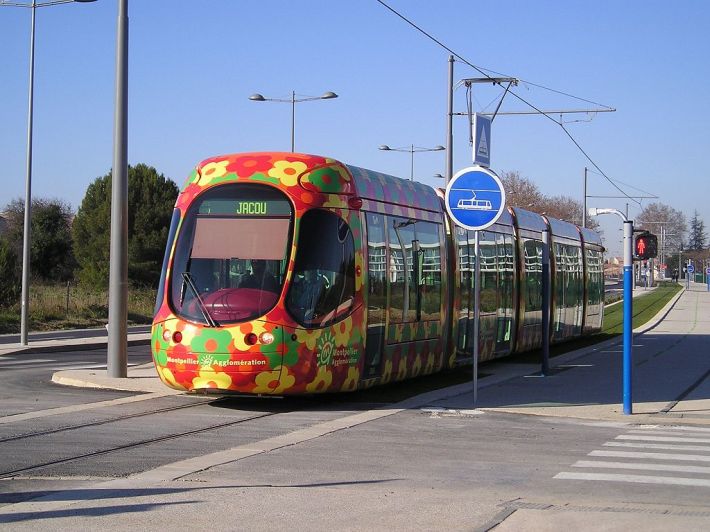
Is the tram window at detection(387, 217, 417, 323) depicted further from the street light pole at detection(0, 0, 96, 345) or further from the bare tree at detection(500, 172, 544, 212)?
the bare tree at detection(500, 172, 544, 212)

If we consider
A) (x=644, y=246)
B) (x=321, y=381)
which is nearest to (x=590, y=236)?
(x=644, y=246)

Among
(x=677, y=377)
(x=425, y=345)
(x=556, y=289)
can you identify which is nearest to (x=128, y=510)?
(x=425, y=345)

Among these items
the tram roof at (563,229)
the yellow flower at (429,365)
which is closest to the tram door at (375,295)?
the yellow flower at (429,365)

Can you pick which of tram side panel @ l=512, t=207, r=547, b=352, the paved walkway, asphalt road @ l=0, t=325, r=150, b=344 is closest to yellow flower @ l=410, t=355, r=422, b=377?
the paved walkway

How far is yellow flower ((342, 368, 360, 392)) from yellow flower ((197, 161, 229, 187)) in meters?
3.09

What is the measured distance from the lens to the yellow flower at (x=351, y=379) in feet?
47.4

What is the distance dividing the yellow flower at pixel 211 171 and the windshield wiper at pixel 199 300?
130cm

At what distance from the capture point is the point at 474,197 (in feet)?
48.8

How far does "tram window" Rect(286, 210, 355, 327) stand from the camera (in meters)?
13.6

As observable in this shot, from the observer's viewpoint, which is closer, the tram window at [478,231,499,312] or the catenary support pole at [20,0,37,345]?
the tram window at [478,231,499,312]

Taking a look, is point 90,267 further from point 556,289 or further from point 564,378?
point 564,378

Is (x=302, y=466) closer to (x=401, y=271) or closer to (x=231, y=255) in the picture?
(x=231, y=255)

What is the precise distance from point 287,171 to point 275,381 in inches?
108

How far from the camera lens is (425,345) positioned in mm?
17375
